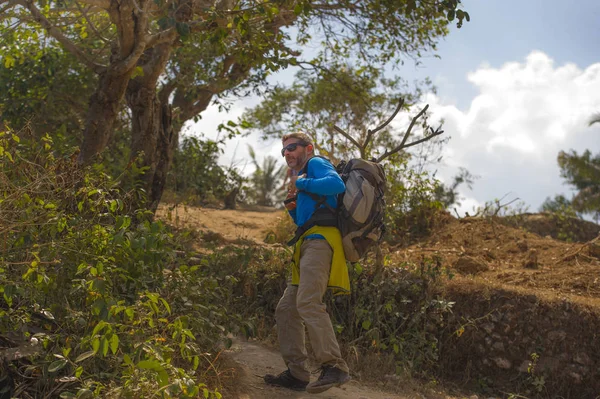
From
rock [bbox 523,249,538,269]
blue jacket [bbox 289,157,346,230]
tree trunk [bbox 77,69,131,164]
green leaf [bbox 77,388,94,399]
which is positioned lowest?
green leaf [bbox 77,388,94,399]

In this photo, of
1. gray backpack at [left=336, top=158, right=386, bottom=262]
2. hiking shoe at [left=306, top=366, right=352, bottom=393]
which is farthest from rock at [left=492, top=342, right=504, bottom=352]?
hiking shoe at [left=306, top=366, right=352, bottom=393]

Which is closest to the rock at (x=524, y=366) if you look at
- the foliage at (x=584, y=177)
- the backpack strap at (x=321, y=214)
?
the backpack strap at (x=321, y=214)

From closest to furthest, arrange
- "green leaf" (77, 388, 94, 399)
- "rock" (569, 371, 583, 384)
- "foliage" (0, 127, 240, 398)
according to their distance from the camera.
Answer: "green leaf" (77, 388, 94, 399) → "foliage" (0, 127, 240, 398) → "rock" (569, 371, 583, 384)

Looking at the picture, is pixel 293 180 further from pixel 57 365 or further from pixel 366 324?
pixel 366 324

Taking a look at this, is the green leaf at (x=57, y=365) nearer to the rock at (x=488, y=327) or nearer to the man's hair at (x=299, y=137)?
the man's hair at (x=299, y=137)

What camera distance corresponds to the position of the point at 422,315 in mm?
6723

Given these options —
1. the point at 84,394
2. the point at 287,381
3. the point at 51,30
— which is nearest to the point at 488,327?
the point at 287,381

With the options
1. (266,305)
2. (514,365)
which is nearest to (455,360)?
(514,365)

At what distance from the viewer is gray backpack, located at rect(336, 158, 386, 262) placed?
459 centimetres

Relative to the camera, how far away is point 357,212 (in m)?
4.56

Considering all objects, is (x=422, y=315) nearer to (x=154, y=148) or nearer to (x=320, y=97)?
(x=154, y=148)

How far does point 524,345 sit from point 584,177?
20031 mm

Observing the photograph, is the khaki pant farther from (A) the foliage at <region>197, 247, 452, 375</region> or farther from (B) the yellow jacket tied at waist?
(A) the foliage at <region>197, 247, 452, 375</region>

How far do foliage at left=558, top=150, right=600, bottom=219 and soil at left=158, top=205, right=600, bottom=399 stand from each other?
14846 mm
